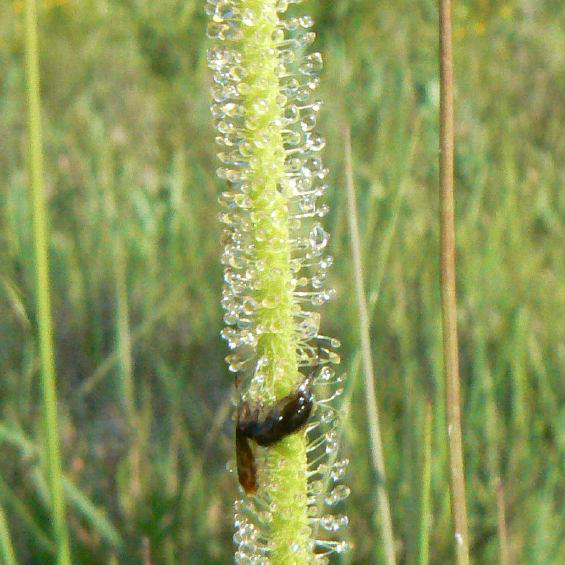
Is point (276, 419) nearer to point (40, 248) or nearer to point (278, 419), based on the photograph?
point (278, 419)

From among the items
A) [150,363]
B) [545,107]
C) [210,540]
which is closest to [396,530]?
[210,540]

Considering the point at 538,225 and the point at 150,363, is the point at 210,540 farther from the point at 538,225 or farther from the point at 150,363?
the point at 538,225

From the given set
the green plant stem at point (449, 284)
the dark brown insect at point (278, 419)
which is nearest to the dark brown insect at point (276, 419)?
the dark brown insect at point (278, 419)

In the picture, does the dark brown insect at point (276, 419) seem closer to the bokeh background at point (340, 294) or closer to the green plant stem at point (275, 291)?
the green plant stem at point (275, 291)

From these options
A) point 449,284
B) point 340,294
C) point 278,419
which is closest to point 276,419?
point 278,419

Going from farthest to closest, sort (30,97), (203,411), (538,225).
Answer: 1. (538,225)
2. (203,411)
3. (30,97)
